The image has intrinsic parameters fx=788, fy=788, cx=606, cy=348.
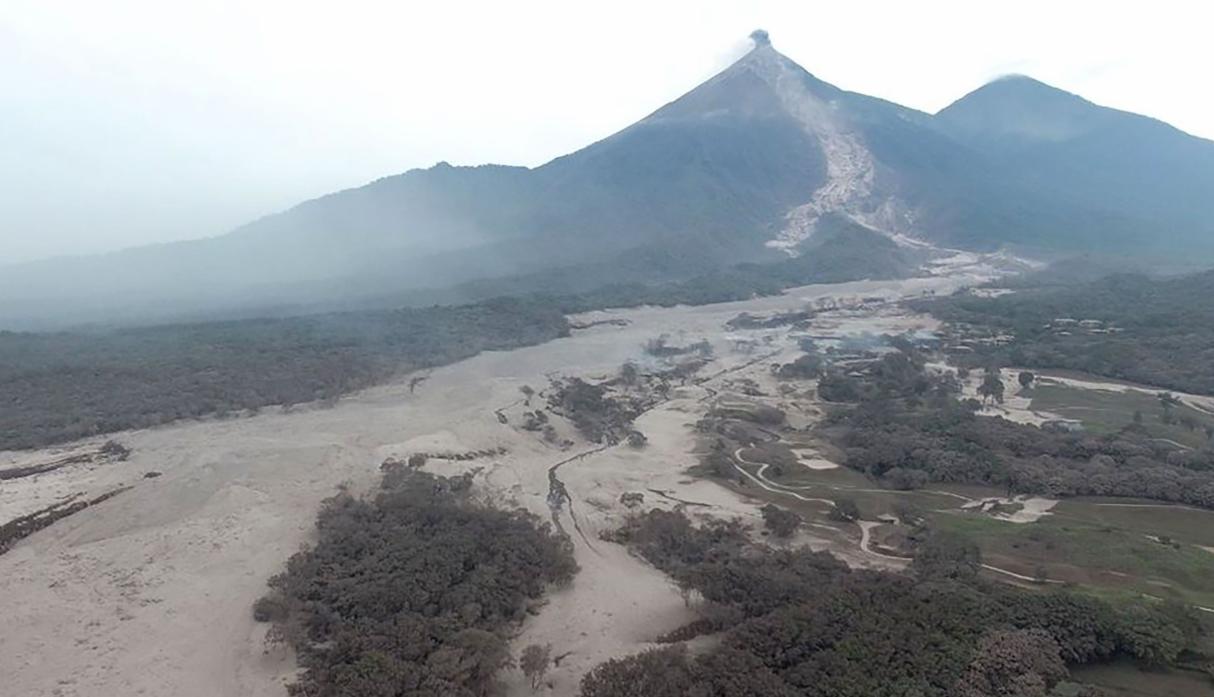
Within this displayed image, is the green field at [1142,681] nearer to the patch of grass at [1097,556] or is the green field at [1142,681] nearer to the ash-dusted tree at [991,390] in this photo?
the patch of grass at [1097,556]

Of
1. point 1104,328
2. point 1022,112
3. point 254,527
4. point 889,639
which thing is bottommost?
point 1104,328

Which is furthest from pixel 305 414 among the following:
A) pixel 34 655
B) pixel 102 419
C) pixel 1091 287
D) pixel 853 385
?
pixel 1091 287

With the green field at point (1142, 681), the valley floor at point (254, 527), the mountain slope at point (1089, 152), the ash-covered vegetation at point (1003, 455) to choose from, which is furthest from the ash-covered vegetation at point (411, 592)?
the mountain slope at point (1089, 152)

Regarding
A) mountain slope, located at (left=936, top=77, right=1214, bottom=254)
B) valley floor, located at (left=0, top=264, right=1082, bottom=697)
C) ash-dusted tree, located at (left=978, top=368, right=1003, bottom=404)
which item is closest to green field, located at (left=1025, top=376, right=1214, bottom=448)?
ash-dusted tree, located at (left=978, top=368, right=1003, bottom=404)

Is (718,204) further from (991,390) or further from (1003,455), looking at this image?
Result: (1003,455)

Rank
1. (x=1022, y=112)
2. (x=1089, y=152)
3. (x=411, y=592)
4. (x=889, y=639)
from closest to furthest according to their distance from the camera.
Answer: (x=889, y=639) → (x=411, y=592) → (x=1089, y=152) → (x=1022, y=112)

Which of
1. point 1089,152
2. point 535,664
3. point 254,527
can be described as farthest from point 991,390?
point 1089,152
